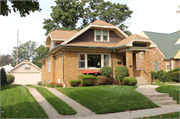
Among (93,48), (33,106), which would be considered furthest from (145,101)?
(93,48)

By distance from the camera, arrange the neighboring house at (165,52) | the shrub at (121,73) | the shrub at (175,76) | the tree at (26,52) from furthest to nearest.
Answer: the tree at (26,52), the neighboring house at (165,52), the shrub at (175,76), the shrub at (121,73)

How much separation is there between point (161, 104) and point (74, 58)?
9.24 m

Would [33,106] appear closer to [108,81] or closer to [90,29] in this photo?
[108,81]

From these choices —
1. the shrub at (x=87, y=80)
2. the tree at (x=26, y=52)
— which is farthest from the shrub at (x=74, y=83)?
the tree at (x=26, y=52)

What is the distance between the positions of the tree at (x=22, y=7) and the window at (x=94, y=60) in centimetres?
991

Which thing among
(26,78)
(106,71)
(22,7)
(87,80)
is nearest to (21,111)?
(22,7)

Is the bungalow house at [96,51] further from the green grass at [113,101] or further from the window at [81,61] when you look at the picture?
the green grass at [113,101]

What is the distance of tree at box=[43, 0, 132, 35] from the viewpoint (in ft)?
105

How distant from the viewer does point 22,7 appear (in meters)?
7.06

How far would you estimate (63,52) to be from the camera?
53.0 ft

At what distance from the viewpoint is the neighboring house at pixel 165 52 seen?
24.0m

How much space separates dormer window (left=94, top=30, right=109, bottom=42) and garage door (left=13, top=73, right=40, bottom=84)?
18.6 meters

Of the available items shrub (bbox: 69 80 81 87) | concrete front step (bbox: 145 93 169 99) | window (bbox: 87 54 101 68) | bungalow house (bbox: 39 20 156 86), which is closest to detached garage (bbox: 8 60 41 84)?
bungalow house (bbox: 39 20 156 86)

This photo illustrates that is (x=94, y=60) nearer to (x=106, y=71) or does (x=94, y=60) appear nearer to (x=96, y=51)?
(x=96, y=51)
